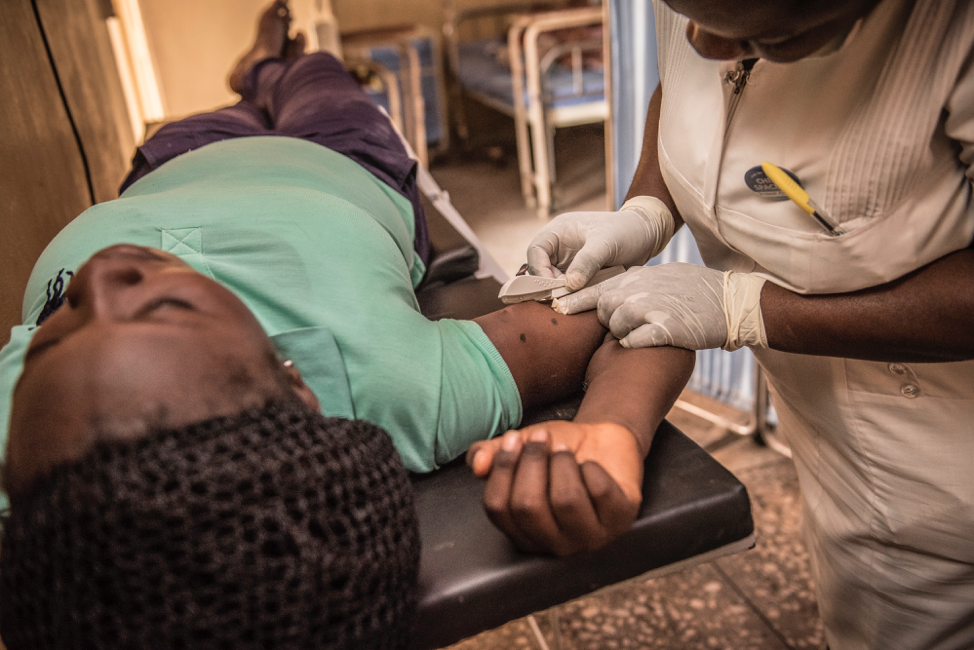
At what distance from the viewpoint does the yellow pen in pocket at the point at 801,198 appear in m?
0.83

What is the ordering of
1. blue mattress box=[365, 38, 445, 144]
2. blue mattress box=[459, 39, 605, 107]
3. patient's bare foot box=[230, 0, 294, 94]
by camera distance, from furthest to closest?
blue mattress box=[365, 38, 445, 144] < blue mattress box=[459, 39, 605, 107] < patient's bare foot box=[230, 0, 294, 94]

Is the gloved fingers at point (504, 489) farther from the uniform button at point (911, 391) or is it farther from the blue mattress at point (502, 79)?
the blue mattress at point (502, 79)

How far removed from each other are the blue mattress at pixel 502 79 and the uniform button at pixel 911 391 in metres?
3.20

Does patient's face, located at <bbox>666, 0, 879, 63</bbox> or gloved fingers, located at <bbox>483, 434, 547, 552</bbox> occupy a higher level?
patient's face, located at <bbox>666, 0, 879, 63</bbox>

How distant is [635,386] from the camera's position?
871 millimetres

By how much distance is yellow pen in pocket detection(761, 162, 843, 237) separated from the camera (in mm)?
835

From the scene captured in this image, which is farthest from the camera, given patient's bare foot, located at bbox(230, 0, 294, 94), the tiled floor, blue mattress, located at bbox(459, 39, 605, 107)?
blue mattress, located at bbox(459, 39, 605, 107)

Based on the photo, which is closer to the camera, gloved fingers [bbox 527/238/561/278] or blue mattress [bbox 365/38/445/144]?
gloved fingers [bbox 527/238/561/278]

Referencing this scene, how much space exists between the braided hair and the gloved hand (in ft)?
1.56

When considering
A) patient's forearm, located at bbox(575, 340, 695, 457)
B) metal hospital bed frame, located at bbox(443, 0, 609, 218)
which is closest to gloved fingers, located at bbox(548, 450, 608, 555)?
patient's forearm, located at bbox(575, 340, 695, 457)

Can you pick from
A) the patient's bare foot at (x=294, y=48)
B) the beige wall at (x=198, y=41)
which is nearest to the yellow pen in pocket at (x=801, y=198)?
the patient's bare foot at (x=294, y=48)

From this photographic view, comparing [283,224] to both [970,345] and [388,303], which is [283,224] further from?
[970,345]

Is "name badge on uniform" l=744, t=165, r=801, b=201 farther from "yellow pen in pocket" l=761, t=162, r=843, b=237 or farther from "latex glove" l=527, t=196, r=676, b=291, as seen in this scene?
"latex glove" l=527, t=196, r=676, b=291

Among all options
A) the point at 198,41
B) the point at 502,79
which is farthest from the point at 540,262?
the point at 502,79
